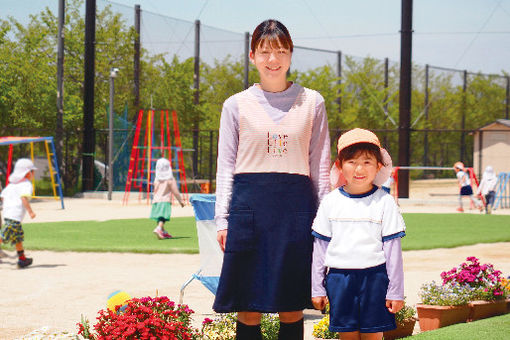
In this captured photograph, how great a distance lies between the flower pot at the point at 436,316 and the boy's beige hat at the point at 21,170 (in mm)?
6747

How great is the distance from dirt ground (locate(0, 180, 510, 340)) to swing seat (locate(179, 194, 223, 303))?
1.49ft

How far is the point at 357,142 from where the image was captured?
13.0 ft

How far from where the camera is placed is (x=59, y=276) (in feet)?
33.3

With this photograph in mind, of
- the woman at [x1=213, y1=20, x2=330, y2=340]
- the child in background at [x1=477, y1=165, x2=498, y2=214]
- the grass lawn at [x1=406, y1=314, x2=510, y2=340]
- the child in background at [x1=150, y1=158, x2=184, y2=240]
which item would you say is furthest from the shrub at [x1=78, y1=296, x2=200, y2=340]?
the child in background at [x1=477, y1=165, x2=498, y2=214]

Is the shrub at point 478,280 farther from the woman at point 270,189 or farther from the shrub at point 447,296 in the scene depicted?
the woman at point 270,189

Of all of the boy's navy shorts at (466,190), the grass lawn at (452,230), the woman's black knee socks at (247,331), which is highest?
the boy's navy shorts at (466,190)

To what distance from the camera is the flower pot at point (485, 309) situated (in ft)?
22.8

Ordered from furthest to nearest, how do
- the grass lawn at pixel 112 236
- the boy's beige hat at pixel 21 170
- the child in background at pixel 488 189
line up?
the child in background at pixel 488 189, the grass lawn at pixel 112 236, the boy's beige hat at pixel 21 170

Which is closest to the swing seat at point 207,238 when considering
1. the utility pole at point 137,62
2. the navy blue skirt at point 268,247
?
the navy blue skirt at point 268,247

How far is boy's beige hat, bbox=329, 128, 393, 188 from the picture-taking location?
13.0 ft

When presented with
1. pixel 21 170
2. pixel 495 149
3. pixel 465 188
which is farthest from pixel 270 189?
pixel 495 149

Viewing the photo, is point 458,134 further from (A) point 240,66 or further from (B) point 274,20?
(B) point 274,20

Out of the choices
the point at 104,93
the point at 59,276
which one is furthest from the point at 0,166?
the point at 59,276

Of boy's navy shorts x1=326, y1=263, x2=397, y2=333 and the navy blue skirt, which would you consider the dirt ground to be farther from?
boy's navy shorts x1=326, y1=263, x2=397, y2=333
